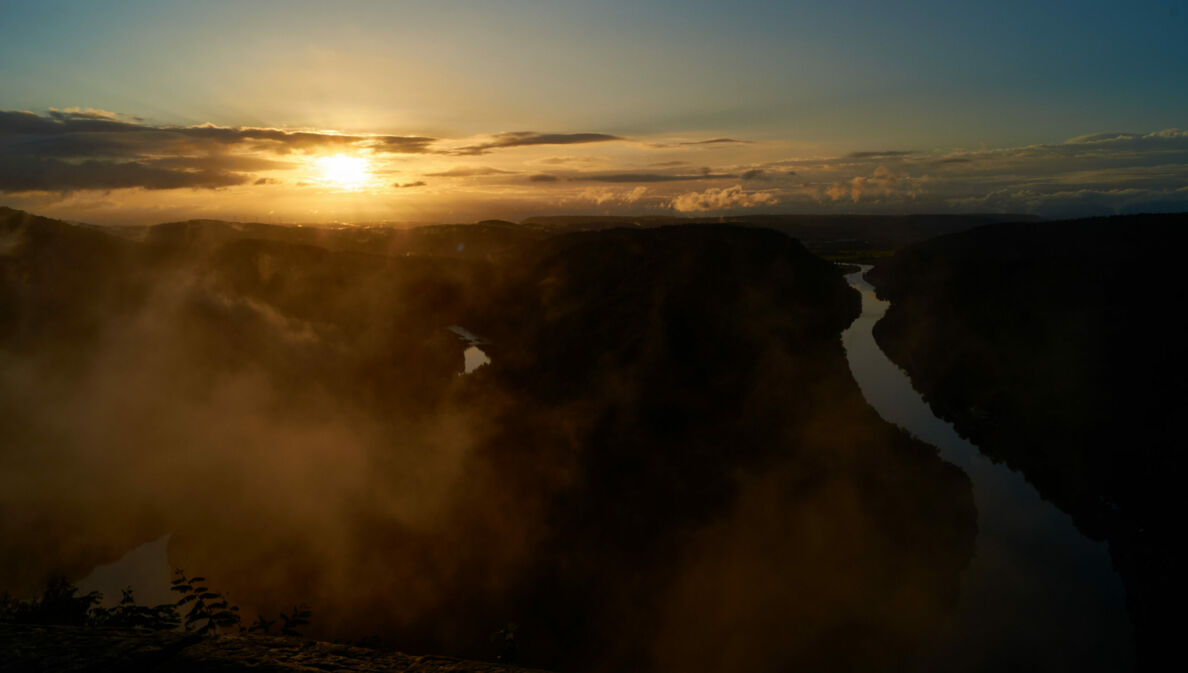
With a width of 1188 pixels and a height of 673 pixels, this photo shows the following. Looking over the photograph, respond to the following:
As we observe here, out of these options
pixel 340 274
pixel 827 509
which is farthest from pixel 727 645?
pixel 340 274

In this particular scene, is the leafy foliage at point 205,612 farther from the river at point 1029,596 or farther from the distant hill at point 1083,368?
the distant hill at point 1083,368

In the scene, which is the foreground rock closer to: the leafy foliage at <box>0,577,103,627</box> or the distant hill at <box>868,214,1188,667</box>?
the leafy foliage at <box>0,577,103,627</box>

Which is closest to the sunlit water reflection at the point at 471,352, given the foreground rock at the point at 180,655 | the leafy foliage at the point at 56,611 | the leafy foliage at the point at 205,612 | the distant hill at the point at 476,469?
the distant hill at the point at 476,469

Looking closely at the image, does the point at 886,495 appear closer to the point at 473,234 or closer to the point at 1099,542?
the point at 1099,542

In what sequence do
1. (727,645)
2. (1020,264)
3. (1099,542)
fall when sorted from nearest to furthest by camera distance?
(727,645), (1099,542), (1020,264)

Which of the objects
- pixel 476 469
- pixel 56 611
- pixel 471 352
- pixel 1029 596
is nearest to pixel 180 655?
pixel 56 611

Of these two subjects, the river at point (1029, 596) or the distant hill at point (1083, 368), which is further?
the distant hill at point (1083, 368)
